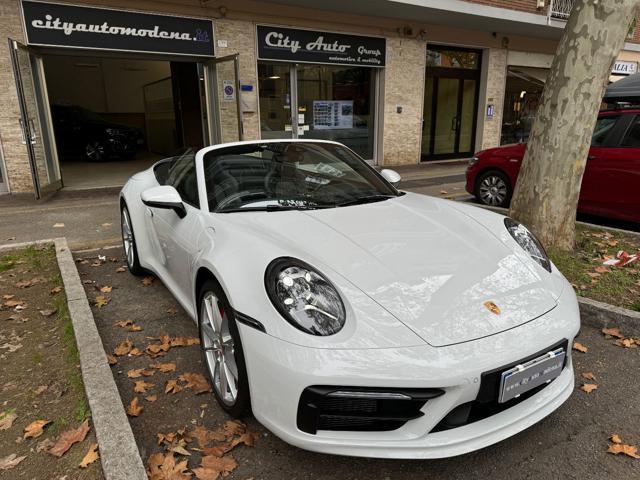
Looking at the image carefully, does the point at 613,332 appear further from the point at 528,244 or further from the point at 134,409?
the point at 134,409

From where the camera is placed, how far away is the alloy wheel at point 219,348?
237cm

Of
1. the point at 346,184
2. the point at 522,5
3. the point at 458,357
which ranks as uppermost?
the point at 522,5

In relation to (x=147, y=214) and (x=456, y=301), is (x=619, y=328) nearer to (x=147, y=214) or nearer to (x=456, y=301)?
(x=456, y=301)

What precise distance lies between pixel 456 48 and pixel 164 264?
12471 mm

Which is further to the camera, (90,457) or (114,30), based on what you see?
(114,30)

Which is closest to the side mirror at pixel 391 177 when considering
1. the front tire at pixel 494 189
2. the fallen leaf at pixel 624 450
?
the fallen leaf at pixel 624 450

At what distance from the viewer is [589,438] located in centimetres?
235

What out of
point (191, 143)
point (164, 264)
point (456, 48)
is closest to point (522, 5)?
point (456, 48)

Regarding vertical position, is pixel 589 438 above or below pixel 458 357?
below

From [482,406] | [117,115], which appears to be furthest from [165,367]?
[117,115]

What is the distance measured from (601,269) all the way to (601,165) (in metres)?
2.30

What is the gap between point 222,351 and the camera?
2451 mm

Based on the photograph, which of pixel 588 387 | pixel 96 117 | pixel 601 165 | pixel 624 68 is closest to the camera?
pixel 588 387

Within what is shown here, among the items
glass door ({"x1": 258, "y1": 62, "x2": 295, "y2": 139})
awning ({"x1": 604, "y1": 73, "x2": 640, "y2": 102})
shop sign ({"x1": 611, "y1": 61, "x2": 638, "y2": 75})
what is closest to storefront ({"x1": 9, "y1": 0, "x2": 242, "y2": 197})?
glass door ({"x1": 258, "y1": 62, "x2": 295, "y2": 139})
